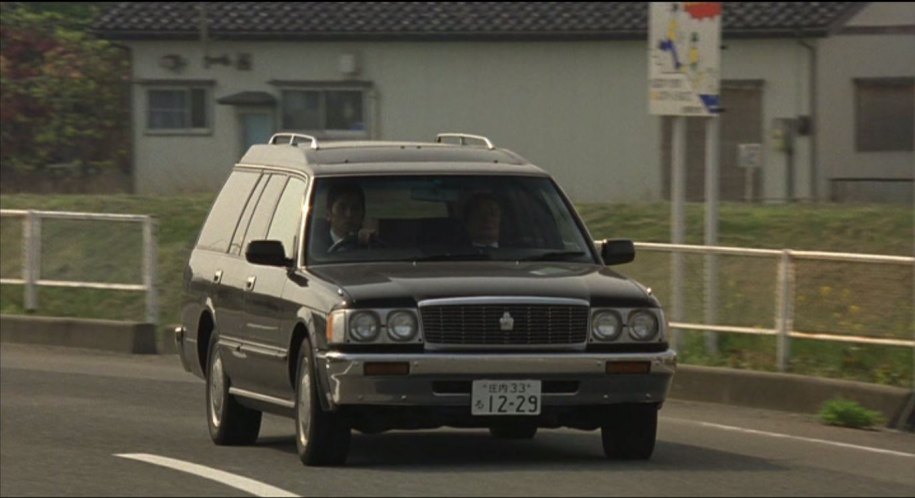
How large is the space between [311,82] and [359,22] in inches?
61.4

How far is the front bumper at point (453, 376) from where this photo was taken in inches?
404

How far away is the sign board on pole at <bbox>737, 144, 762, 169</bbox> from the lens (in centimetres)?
3434

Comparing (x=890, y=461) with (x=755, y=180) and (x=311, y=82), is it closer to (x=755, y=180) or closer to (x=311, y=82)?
(x=755, y=180)

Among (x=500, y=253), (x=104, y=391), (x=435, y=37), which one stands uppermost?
(x=435, y=37)

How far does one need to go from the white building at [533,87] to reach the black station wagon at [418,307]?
74.1 feet

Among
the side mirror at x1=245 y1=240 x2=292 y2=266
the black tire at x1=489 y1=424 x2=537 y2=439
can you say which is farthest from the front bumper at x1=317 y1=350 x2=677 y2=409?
the side mirror at x1=245 y1=240 x2=292 y2=266

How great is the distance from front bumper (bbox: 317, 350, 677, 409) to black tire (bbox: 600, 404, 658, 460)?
0.41 metres

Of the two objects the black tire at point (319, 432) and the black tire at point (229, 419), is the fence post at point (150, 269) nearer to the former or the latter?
the black tire at point (229, 419)

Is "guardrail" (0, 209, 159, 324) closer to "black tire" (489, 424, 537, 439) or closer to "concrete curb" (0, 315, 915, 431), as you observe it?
"concrete curb" (0, 315, 915, 431)

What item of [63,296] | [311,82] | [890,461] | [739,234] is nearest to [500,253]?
[890,461]

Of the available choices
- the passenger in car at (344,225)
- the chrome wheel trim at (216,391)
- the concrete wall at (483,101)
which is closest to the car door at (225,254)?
the chrome wheel trim at (216,391)

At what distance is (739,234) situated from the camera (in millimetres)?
24734

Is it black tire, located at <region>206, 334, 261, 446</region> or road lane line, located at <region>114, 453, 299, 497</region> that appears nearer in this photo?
road lane line, located at <region>114, 453, 299, 497</region>

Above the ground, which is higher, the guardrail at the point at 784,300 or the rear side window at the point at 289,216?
the rear side window at the point at 289,216
